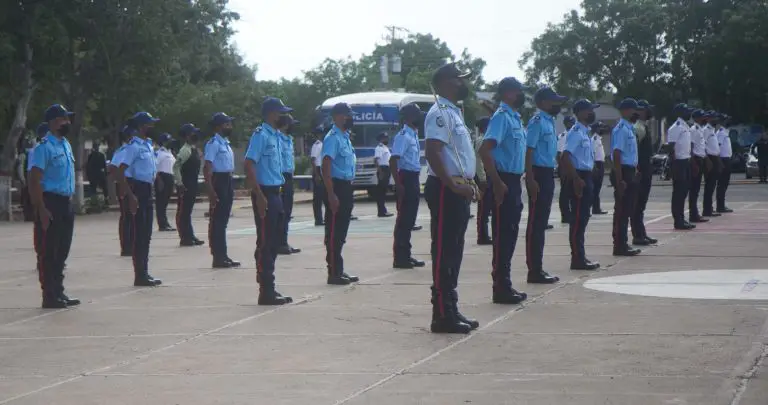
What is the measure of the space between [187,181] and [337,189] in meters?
7.84

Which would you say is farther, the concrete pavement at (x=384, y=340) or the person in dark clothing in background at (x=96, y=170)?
the person in dark clothing in background at (x=96, y=170)

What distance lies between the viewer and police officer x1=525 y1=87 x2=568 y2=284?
40.9 ft

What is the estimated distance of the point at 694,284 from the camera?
12461 millimetres

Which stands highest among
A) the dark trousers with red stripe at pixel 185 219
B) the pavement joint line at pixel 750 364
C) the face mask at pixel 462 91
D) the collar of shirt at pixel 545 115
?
the face mask at pixel 462 91

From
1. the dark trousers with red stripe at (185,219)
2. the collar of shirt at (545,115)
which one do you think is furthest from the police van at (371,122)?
the collar of shirt at (545,115)

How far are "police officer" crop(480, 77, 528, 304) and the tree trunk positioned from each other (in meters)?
20.7

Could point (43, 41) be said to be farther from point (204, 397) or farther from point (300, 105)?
point (300, 105)

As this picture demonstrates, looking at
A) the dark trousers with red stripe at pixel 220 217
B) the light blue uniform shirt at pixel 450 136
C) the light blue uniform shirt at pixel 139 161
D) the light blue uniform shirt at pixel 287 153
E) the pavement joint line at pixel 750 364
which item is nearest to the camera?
the pavement joint line at pixel 750 364

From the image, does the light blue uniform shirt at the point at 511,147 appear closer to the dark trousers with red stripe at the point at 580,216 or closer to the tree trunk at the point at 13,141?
the dark trousers with red stripe at the point at 580,216

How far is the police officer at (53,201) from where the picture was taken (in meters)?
11.9

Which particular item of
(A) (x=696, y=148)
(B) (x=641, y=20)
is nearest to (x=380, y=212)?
(A) (x=696, y=148)

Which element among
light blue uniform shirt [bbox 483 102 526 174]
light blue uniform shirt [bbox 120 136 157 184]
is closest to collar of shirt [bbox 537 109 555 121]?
A: light blue uniform shirt [bbox 483 102 526 174]

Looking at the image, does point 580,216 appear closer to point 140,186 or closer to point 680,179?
point 140,186

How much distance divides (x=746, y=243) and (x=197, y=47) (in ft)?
65.8
